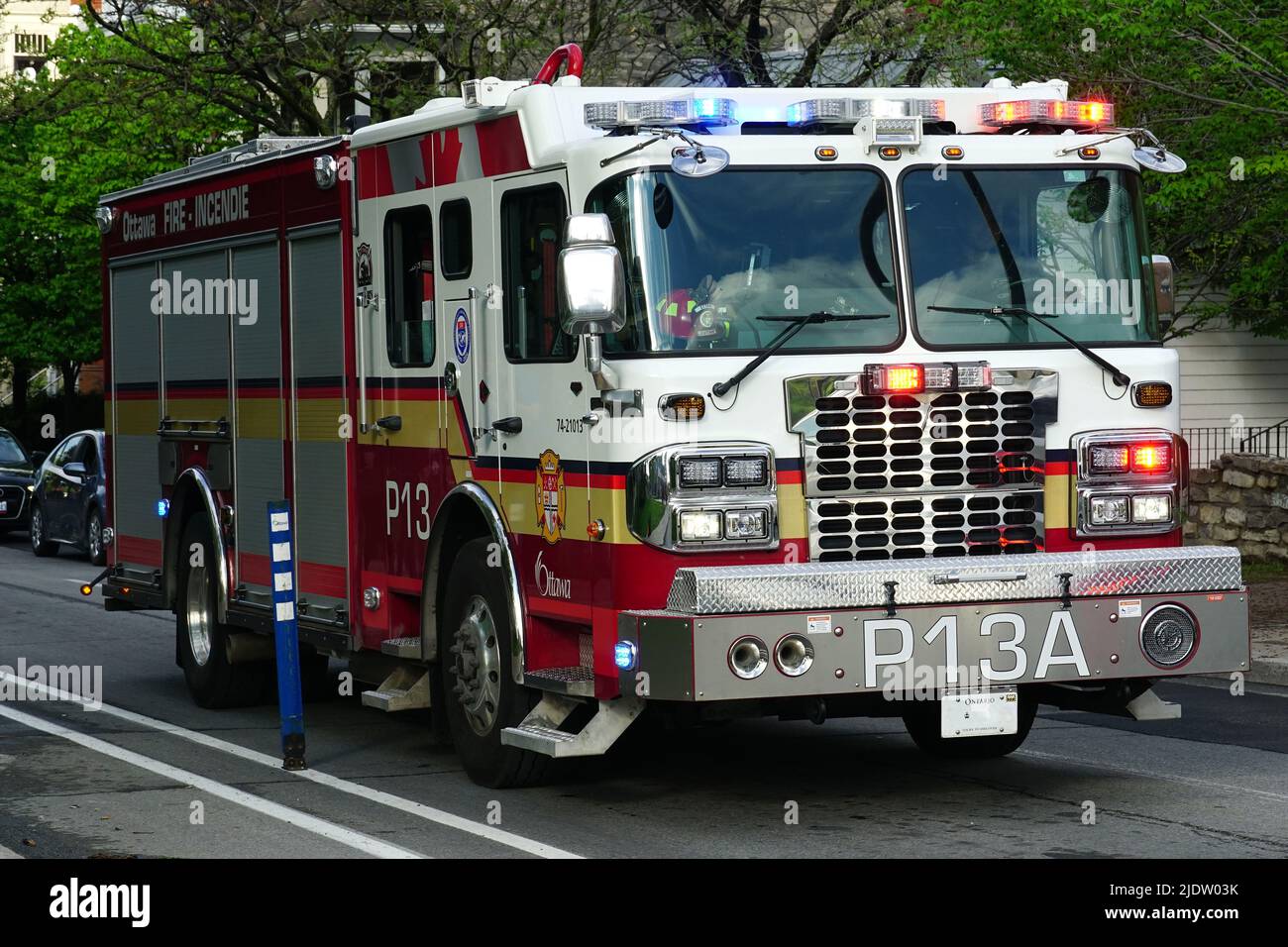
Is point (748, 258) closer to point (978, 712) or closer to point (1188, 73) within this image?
point (978, 712)

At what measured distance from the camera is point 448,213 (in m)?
9.80

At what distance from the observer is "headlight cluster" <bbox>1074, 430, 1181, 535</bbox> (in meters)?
8.81

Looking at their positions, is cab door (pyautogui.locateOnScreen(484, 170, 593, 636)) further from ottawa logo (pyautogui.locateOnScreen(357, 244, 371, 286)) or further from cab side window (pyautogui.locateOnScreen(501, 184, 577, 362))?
ottawa logo (pyautogui.locateOnScreen(357, 244, 371, 286))

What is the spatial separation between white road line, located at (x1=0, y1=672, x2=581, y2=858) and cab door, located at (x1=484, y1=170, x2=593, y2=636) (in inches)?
33.0

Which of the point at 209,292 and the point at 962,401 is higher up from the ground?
the point at 209,292

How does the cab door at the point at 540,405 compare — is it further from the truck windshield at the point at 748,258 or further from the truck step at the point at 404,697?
the truck step at the point at 404,697

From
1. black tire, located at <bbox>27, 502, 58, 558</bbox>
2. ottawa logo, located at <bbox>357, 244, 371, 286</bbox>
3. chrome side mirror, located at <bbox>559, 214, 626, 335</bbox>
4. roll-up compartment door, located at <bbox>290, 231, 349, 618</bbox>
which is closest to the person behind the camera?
chrome side mirror, located at <bbox>559, 214, 626, 335</bbox>

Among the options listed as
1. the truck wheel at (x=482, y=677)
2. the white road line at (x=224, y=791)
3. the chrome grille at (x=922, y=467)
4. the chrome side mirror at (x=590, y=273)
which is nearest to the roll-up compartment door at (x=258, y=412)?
the white road line at (x=224, y=791)

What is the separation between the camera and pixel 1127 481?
8.89 meters

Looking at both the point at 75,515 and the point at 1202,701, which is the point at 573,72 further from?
the point at 75,515

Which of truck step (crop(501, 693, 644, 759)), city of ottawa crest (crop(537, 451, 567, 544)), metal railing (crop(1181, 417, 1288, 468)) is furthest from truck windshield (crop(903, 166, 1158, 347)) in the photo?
metal railing (crop(1181, 417, 1288, 468))

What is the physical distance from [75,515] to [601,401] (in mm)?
19518

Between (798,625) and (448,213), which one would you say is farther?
(448,213)
